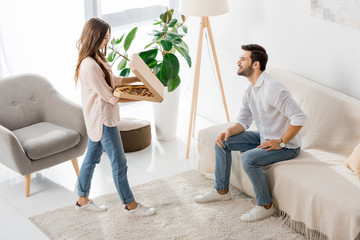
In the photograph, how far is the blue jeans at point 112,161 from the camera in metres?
3.24

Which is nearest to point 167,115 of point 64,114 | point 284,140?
point 64,114

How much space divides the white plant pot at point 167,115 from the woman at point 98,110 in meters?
1.16

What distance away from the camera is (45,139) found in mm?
3617

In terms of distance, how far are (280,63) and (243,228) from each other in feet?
4.52

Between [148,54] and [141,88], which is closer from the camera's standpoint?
[141,88]

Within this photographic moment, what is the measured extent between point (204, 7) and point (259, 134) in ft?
3.44

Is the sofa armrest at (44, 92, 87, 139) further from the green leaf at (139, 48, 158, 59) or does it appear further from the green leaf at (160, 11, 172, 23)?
the green leaf at (160, 11, 172, 23)

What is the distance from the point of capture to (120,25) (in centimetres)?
502

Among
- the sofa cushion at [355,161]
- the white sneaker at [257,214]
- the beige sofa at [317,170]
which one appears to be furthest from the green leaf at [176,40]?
the sofa cushion at [355,161]

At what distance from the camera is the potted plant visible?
4062 millimetres

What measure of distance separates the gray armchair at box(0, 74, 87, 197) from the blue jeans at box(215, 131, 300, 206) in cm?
Answer: 101

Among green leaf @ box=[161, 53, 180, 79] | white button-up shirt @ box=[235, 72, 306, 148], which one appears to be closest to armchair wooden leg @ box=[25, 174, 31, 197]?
green leaf @ box=[161, 53, 180, 79]

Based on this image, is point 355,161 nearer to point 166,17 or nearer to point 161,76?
point 161,76

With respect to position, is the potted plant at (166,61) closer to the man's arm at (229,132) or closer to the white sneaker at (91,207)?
the man's arm at (229,132)
